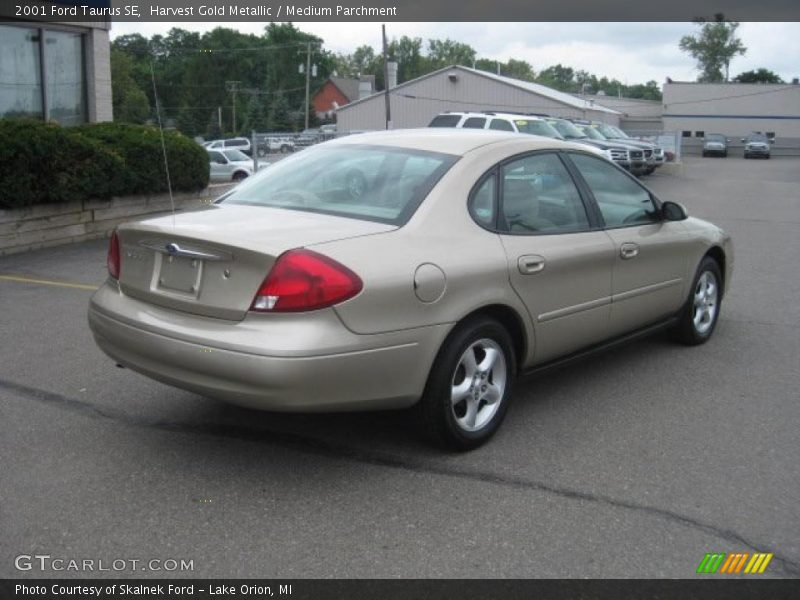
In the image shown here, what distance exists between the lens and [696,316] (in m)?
6.48

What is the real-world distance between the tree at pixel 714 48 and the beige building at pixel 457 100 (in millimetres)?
67010

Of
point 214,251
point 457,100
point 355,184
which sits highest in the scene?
point 457,100

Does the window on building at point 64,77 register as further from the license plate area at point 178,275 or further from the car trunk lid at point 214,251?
the license plate area at point 178,275

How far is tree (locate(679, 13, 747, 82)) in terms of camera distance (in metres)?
115

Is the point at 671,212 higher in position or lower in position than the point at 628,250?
higher

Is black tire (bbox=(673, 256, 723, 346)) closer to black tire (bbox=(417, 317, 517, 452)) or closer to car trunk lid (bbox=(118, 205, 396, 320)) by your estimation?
black tire (bbox=(417, 317, 517, 452))

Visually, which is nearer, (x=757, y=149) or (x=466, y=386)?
(x=466, y=386)

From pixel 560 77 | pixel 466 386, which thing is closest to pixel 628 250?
pixel 466 386

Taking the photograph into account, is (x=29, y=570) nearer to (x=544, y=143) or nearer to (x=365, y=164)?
(x=365, y=164)

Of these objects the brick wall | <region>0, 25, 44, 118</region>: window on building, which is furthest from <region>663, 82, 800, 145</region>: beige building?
the brick wall

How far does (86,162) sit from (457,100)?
152ft

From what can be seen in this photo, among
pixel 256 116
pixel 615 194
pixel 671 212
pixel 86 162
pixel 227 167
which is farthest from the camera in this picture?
pixel 256 116

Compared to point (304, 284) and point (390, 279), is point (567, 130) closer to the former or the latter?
point (390, 279)

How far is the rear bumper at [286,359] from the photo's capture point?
3643mm
